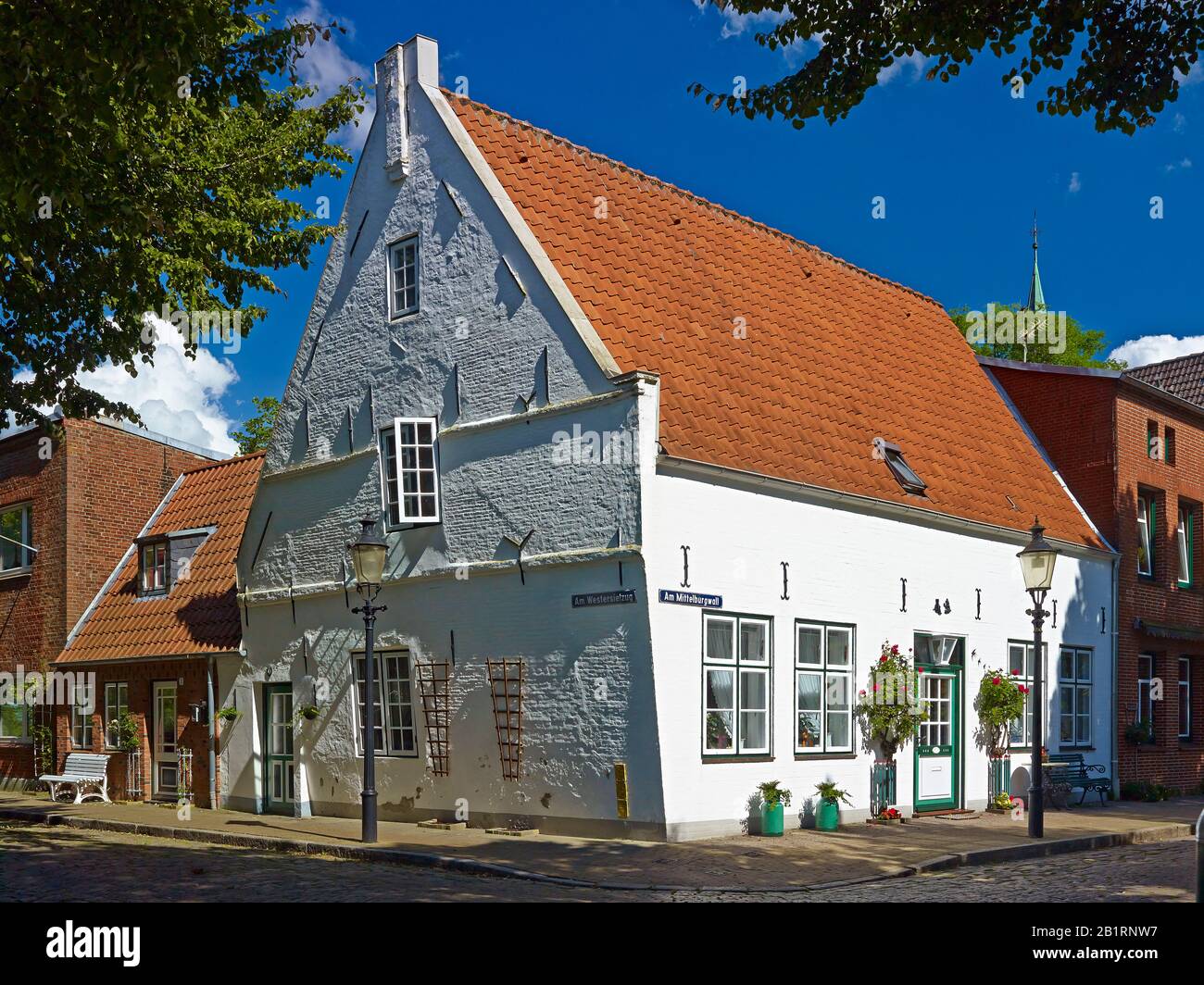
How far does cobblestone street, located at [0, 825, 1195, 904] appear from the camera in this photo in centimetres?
1118

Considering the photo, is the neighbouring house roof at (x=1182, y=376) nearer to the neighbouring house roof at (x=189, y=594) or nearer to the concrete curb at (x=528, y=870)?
the concrete curb at (x=528, y=870)

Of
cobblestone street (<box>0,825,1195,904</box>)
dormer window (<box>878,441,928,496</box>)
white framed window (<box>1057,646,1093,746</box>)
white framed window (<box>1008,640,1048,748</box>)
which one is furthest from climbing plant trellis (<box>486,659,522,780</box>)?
white framed window (<box>1057,646,1093,746</box>)

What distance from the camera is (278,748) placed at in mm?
20547

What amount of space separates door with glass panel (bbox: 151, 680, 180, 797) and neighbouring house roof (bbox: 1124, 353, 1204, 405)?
2200 cm

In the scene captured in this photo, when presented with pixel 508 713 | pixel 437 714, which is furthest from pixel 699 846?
pixel 437 714

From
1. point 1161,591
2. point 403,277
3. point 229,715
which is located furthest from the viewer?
point 1161,591

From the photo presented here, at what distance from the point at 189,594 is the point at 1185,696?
18.1m

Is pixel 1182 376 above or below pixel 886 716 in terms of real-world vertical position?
above

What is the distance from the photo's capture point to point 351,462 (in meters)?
19.4

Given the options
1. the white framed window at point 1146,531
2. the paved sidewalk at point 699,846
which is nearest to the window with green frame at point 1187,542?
the white framed window at point 1146,531

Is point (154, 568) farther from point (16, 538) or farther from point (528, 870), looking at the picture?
point (528, 870)

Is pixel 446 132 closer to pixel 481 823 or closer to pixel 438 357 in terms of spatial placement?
pixel 438 357
